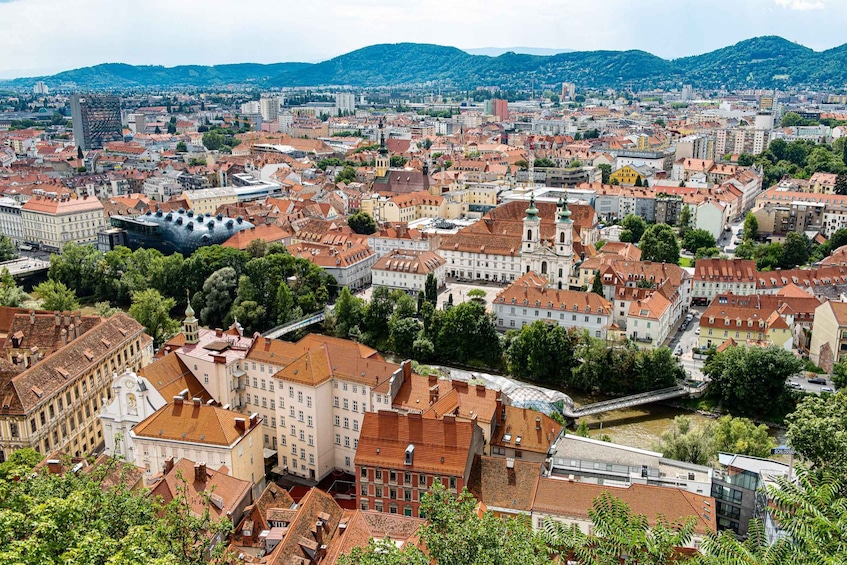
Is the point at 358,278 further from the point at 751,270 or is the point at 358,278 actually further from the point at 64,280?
the point at 751,270

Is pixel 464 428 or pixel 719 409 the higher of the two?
pixel 464 428

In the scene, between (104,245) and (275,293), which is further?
(104,245)

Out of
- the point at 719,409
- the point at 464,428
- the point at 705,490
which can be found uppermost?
the point at 464,428

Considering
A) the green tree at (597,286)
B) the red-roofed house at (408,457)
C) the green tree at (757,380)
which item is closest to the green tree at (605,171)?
the green tree at (597,286)

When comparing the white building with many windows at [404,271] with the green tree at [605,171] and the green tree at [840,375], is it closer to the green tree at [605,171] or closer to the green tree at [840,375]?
the green tree at [840,375]

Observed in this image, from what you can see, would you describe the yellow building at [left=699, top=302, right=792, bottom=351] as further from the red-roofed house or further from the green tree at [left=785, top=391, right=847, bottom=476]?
the red-roofed house

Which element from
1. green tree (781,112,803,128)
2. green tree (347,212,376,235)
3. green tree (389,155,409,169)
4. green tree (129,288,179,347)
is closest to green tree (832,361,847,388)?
green tree (129,288,179,347)

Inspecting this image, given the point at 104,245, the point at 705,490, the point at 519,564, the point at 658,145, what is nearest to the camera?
the point at 519,564

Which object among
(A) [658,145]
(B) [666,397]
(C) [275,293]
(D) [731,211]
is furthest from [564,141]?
(B) [666,397]

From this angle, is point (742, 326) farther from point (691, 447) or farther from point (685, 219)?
point (685, 219)
